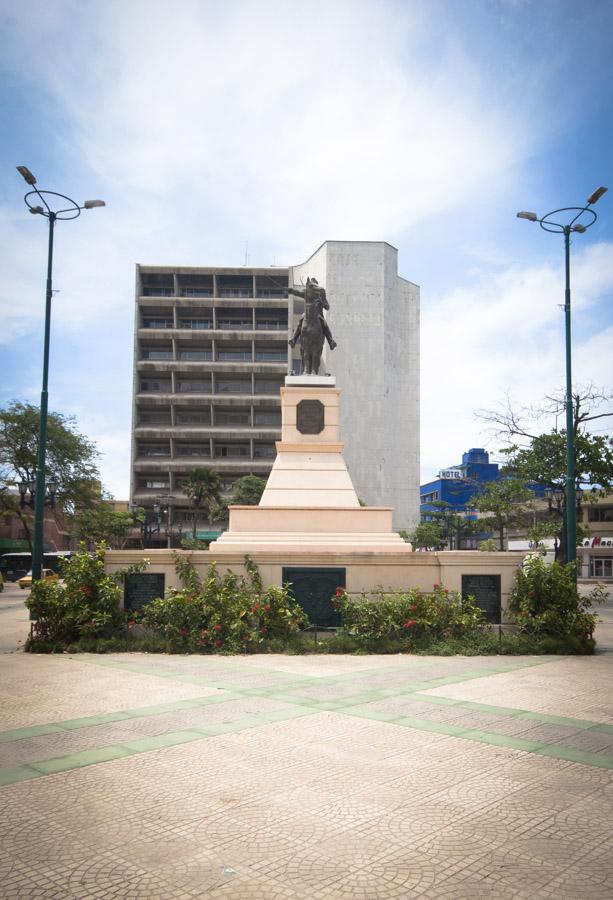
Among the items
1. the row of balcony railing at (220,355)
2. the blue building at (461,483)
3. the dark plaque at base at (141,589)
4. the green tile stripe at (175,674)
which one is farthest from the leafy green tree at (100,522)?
the blue building at (461,483)

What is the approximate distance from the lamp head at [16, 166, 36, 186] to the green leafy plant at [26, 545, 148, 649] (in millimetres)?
9199

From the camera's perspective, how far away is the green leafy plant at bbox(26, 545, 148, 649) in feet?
42.4

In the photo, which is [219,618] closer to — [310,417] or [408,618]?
[408,618]

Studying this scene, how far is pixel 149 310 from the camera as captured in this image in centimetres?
8044

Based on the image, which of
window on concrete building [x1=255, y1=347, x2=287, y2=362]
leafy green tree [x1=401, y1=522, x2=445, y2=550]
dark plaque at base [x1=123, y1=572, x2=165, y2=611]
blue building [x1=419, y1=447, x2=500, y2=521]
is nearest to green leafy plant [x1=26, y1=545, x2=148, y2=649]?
dark plaque at base [x1=123, y1=572, x2=165, y2=611]

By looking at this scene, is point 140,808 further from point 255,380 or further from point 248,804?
point 255,380

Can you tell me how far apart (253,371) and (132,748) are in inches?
2836

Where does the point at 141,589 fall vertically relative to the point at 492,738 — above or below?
above

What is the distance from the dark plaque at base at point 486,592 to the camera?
14.0 m

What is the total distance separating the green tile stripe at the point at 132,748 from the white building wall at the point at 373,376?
69421 mm

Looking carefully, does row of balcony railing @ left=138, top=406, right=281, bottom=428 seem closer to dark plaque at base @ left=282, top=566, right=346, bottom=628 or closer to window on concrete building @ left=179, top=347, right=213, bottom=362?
window on concrete building @ left=179, top=347, right=213, bottom=362

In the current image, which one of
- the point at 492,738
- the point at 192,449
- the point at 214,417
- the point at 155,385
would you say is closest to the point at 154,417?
the point at 155,385

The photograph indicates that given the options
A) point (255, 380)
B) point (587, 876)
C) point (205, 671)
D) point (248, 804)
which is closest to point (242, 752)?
point (248, 804)

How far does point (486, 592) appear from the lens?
553 inches
